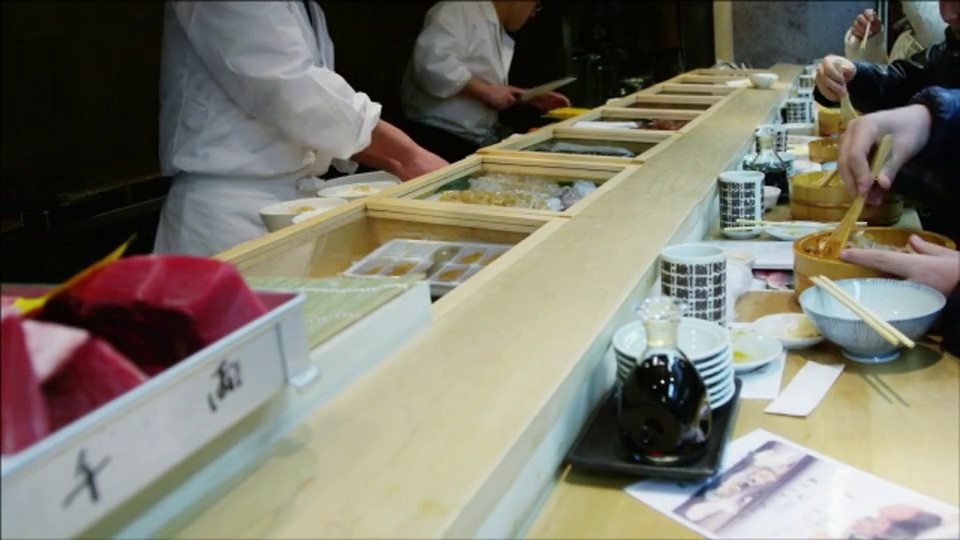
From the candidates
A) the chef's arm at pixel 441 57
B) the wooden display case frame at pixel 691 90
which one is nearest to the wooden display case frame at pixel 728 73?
the wooden display case frame at pixel 691 90

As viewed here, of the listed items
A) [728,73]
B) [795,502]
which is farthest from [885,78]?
[728,73]

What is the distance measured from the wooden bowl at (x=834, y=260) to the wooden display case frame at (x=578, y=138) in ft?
3.36

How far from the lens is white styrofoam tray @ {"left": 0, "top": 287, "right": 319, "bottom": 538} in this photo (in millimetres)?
809

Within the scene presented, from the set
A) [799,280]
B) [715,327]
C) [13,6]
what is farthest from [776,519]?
[13,6]

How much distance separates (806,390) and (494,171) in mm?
1681

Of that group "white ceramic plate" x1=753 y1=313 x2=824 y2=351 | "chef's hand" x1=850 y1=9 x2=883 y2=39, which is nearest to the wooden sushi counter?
"white ceramic plate" x1=753 y1=313 x2=824 y2=351

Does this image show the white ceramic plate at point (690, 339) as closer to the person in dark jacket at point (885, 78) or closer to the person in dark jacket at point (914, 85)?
the person in dark jacket at point (914, 85)

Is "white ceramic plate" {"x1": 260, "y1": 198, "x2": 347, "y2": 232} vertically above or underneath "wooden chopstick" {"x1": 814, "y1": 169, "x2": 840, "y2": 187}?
above

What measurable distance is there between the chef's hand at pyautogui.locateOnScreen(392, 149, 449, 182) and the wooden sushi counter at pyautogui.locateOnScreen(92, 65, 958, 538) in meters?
0.62

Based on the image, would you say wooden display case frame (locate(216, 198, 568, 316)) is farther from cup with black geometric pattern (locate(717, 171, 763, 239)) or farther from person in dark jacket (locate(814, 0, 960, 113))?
person in dark jacket (locate(814, 0, 960, 113))

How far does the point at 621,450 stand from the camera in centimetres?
143

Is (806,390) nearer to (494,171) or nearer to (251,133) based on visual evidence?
(494,171)

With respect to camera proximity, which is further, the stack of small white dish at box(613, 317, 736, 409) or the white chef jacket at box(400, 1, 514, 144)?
the white chef jacket at box(400, 1, 514, 144)

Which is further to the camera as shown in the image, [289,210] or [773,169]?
[773,169]
